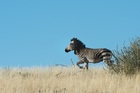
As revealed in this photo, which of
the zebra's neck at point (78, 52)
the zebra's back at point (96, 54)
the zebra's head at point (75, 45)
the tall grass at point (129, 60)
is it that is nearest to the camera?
the tall grass at point (129, 60)

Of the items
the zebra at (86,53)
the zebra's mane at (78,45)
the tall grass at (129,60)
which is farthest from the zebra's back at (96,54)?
the tall grass at (129,60)

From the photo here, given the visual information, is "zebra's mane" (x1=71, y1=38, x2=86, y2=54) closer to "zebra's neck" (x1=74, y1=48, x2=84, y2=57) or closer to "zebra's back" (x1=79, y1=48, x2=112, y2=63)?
"zebra's neck" (x1=74, y1=48, x2=84, y2=57)

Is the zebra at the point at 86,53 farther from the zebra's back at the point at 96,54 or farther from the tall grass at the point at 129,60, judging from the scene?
the tall grass at the point at 129,60

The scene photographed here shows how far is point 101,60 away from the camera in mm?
22656

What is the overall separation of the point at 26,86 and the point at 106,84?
2285 mm

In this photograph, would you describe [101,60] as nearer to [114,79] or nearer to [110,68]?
[110,68]

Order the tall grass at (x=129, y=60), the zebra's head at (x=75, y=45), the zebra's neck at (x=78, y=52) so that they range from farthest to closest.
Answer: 1. the zebra's head at (x=75, y=45)
2. the zebra's neck at (x=78, y=52)
3. the tall grass at (x=129, y=60)

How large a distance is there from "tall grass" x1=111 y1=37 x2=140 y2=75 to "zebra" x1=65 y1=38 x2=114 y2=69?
13.5 ft

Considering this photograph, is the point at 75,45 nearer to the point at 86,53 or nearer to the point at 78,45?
the point at 78,45

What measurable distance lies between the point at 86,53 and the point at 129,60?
258 inches

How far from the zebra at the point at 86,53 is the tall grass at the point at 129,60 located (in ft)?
13.5

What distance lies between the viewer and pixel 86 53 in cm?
2330

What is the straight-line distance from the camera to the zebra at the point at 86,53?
22.2 m

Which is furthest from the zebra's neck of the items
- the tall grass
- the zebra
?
the tall grass
